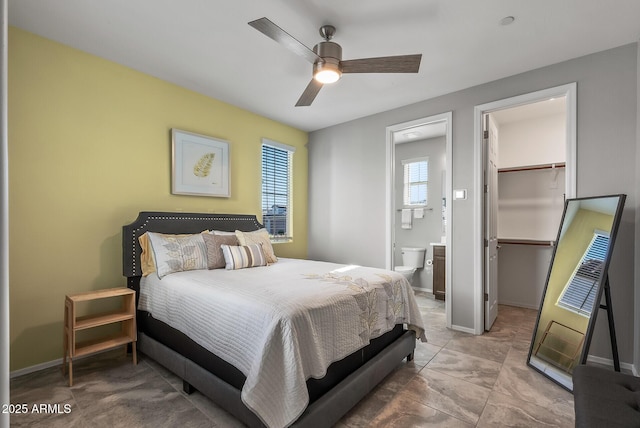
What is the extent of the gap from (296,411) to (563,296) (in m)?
2.46

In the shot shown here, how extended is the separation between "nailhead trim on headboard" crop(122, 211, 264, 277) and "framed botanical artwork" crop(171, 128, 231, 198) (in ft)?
1.05

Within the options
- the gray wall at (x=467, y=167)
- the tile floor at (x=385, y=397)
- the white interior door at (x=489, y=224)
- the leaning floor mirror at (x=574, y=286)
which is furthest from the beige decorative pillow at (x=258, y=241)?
the leaning floor mirror at (x=574, y=286)

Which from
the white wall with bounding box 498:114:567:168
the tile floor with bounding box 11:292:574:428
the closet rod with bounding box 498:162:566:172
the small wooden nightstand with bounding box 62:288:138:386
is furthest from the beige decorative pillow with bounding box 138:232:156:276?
the white wall with bounding box 498:114:567:168

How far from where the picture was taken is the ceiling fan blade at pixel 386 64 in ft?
6.82

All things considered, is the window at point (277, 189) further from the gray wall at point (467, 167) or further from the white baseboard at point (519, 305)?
the white baseboard at point (519, 305)

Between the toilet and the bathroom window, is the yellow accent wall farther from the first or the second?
the bathroom window

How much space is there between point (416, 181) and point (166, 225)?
4217 mm

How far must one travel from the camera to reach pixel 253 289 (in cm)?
201

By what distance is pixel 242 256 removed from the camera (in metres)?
2.98

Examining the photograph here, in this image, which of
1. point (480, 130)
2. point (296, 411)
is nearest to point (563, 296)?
point (480, 130)

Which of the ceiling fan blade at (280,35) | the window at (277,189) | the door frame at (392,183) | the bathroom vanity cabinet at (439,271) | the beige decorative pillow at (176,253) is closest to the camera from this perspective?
the ceiling fan blade at (280,35)

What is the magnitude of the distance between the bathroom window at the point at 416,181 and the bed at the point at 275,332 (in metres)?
3.12

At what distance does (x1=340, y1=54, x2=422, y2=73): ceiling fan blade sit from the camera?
6.82 feet

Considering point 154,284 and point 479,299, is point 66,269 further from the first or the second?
point 479,299
